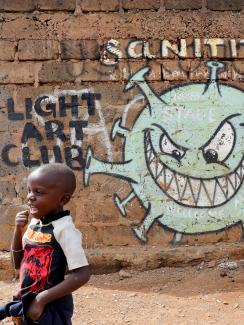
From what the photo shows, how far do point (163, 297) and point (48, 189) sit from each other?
7.22 ft

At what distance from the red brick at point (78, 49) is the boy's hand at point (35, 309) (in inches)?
112

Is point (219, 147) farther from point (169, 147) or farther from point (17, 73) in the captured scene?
point (17, 73)

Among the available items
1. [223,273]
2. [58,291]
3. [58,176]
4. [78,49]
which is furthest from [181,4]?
[58,291]

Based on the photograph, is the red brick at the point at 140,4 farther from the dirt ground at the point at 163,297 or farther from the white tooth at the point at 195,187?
the dirt ground at the point at 163,297

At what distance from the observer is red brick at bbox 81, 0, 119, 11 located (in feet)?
15.5

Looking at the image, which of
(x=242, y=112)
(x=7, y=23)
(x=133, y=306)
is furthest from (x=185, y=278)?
(x=7, y=23)

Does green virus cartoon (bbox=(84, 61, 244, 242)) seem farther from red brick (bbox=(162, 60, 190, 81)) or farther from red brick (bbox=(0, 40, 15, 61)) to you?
red brick (bbox=(0, 40, 15, 61))

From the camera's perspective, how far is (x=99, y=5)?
Result: 15.6ft

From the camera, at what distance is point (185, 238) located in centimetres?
478

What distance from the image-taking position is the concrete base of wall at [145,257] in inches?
183

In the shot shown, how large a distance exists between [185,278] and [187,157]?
3.48 feet

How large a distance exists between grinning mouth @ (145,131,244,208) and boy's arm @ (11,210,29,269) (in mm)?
2282

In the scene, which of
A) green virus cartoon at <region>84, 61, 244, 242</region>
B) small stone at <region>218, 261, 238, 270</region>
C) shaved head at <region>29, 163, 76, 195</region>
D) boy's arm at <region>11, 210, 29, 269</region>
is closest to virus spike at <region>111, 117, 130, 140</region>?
green virus cartoon at <region>84, 61, 244, 242</region>

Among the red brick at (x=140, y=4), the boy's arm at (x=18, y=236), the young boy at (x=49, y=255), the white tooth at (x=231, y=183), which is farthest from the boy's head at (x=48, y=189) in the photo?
the red brick at (x=140, y=4)
